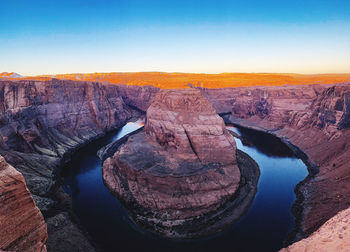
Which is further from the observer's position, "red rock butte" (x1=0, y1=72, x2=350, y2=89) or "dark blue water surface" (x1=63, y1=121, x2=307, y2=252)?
"red rock butte" (x1=0, y1=72, x2=350, y2=89)

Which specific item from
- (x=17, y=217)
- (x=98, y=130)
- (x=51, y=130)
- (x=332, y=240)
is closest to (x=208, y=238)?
(x=332, y=240)

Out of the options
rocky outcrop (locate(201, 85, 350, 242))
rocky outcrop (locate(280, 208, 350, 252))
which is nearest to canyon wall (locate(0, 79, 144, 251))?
rocky outcrop (locate(280, 208, 350, 252))

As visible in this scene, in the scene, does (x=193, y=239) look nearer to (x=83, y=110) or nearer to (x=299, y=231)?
(x=299, y=231)

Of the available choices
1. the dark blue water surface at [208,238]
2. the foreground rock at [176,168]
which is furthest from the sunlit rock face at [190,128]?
the dark blue water surface at [208,238]

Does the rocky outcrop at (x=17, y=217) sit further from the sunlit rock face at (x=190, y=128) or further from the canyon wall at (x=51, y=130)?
the sunlit rock face at (x=190, y=128)

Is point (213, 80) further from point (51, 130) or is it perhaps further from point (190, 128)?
point (190, 128)

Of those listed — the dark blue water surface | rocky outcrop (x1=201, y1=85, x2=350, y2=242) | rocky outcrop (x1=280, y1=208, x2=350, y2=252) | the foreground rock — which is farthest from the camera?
rocky outcrop (x1=201, y1=85, x2=350, y2=242)

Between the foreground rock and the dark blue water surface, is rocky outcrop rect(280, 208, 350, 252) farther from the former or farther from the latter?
the foreground rock
